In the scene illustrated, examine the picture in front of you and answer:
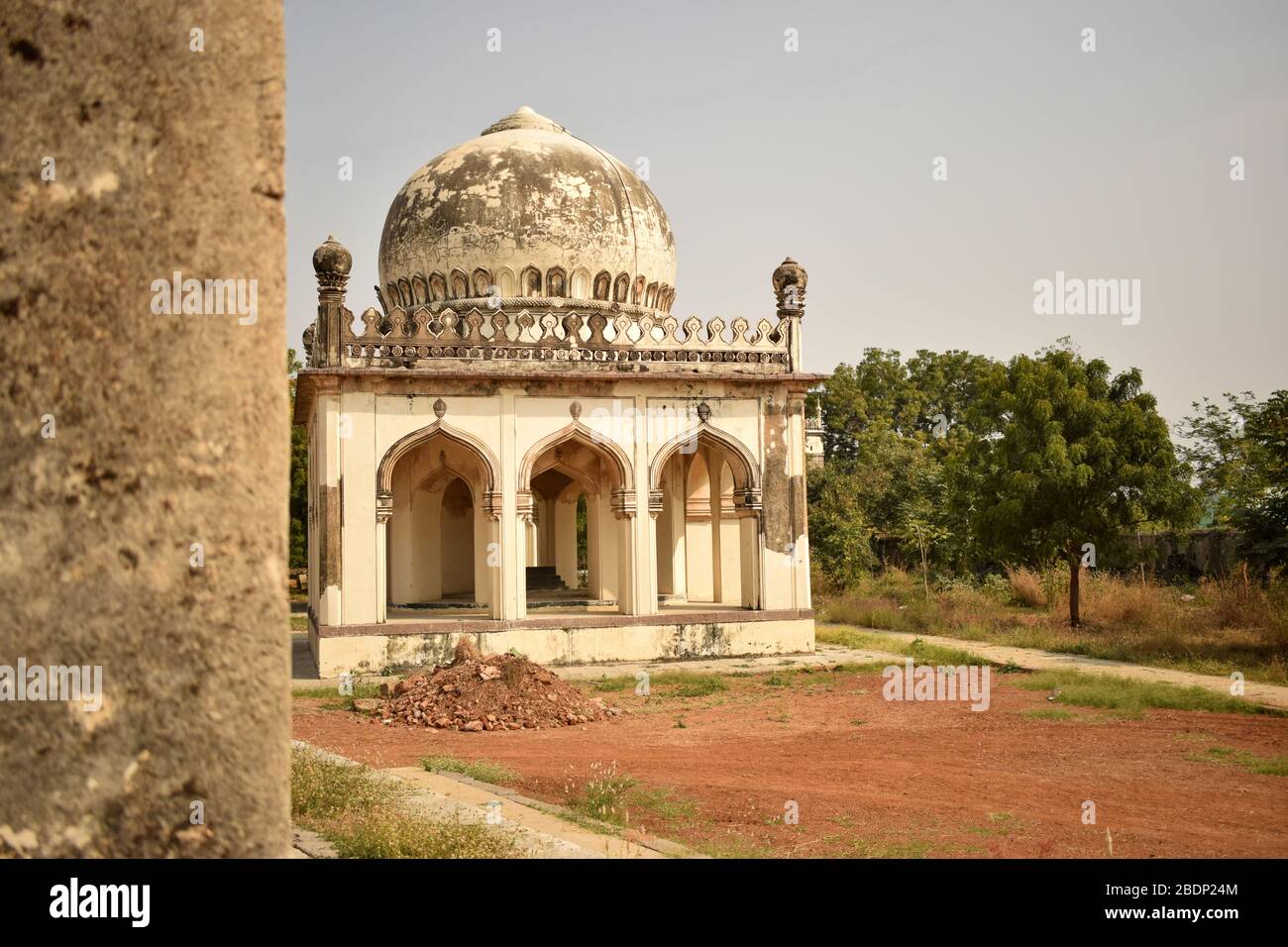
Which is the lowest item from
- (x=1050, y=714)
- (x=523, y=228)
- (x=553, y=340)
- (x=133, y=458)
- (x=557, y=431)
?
(x=1050, y=714)

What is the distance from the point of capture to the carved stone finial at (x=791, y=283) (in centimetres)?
1917

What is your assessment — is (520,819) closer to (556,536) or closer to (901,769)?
(901,769)

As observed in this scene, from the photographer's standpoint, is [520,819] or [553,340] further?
[553,340]

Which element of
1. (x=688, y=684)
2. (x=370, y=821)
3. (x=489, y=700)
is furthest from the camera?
(x=688, y=684)

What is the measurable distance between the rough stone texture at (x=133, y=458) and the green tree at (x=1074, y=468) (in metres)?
18.6

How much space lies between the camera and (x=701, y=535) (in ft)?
77.5

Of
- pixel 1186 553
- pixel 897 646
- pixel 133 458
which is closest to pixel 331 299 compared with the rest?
pixel 897 646

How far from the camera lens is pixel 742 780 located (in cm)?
933

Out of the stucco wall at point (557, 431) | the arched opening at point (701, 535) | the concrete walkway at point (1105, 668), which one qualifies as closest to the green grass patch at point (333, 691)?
the stucco wall at point (557, 431)

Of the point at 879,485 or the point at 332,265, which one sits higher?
the point at 332,265

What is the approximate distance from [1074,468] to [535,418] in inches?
351

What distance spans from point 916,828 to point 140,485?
21.2ft

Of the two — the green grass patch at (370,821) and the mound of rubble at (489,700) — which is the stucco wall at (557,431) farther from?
the green grass patch at (370,821)

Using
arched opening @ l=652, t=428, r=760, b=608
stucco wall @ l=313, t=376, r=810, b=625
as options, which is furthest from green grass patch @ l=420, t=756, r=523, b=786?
arched opening @ l=652, t=428, r=760, b=608
